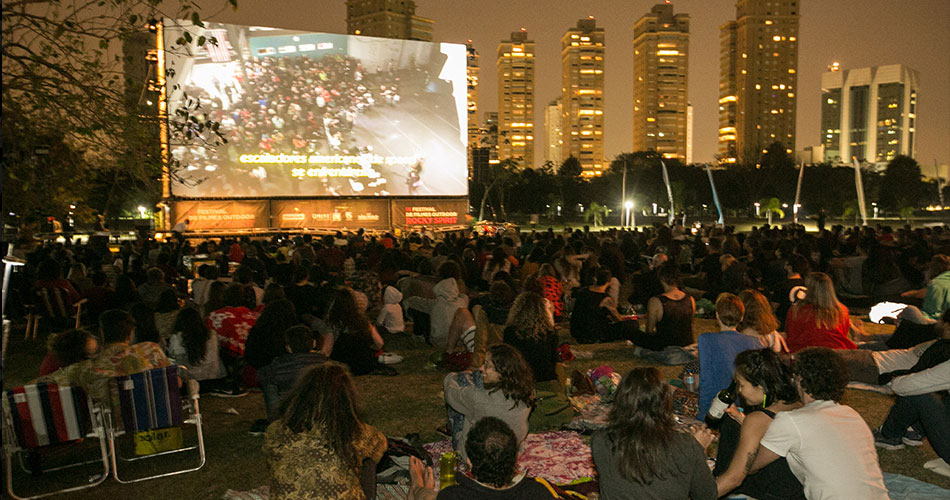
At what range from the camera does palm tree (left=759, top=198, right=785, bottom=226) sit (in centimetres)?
5341

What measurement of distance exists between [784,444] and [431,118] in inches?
1087

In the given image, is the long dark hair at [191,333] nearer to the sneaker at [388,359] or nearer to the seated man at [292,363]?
the seated man at [292,363]

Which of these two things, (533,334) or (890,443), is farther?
(533,334)

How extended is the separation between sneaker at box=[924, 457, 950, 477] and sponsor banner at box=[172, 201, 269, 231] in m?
27.4

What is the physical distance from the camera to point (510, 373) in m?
3.93

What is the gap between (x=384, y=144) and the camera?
29.1 metres

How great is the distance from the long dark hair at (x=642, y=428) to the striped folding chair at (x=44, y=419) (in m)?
3.49

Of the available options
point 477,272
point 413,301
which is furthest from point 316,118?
point 413,301

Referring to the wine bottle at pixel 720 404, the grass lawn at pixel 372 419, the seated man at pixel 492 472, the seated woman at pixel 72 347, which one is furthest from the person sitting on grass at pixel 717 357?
the seated woman at pixel 72 347

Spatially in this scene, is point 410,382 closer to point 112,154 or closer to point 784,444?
point 112,154

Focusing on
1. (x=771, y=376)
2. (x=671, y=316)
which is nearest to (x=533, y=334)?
(x=771, y=376)

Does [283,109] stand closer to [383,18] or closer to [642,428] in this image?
[642,428]

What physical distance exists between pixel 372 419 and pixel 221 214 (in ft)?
82.5

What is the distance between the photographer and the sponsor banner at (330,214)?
30141 mm
